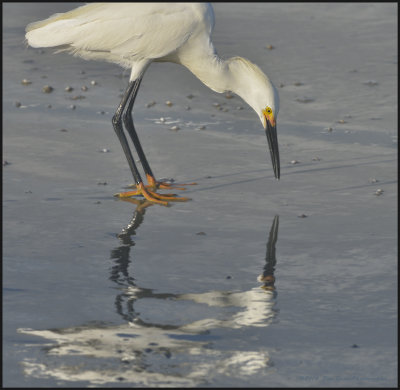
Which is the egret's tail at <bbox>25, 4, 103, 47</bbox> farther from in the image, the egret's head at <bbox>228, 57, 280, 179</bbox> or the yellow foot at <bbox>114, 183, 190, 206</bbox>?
the yellow foot at <bbox>114, 183, 190, 206</bbox>

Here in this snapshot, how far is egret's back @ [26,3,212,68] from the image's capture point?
28.7ft

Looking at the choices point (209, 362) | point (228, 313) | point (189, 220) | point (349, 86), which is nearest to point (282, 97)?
point (349, 86)

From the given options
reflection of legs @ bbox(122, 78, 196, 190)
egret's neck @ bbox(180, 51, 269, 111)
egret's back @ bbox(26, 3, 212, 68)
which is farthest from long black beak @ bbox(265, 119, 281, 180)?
egret's back @ bbox(26, 3, 212, 68)

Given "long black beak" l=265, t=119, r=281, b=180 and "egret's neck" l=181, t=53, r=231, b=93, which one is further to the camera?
"egret's neck" l=181, t=53, r=231, b=93

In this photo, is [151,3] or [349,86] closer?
[151,3]

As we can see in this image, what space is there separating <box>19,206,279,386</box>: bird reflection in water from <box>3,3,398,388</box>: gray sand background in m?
0.01

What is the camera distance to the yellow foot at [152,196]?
832 centimetres

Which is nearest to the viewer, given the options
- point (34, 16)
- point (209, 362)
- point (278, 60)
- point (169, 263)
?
point (209, 362)

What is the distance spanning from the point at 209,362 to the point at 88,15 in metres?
4.81

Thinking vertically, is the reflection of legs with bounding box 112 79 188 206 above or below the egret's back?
below

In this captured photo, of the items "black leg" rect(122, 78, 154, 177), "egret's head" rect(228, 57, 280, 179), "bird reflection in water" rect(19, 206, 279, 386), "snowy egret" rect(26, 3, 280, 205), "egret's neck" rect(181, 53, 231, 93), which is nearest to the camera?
"bird reflection in water" rect(19, 206, 279, 386)

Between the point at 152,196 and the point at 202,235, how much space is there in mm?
1152

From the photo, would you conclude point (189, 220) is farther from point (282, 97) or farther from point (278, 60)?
point (278, 60)

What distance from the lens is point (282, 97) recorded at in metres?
12.1
